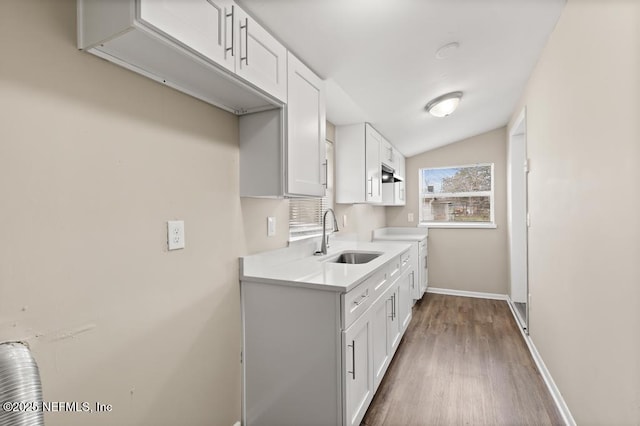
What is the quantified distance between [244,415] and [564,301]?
1.98 metres

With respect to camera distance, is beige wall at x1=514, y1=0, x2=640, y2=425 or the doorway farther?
the doorway

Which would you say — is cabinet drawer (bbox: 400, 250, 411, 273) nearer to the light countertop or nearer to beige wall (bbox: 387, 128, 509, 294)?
the light countertop

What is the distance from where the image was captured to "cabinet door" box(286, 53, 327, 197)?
5.47 ft

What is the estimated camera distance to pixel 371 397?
192 centimetres

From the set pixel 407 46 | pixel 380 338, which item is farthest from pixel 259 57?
pixel 380 338

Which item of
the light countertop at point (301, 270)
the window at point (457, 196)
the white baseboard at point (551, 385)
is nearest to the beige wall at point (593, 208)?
the white baseboard at point (551, 385)

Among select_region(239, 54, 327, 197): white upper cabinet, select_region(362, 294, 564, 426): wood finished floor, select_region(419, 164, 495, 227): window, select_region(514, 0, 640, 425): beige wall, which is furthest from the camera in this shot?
select_region(419, 164, 495, 227): window

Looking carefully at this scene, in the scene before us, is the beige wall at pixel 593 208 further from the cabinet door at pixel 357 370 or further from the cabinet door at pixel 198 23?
the cabinet door at pixel 198 23

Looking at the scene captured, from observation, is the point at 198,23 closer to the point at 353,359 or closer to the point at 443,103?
the point at 353,359

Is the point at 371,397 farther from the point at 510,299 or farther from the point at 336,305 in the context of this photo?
the point at 510,299

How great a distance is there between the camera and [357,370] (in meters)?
1.68

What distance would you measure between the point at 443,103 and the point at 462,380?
2324 mm

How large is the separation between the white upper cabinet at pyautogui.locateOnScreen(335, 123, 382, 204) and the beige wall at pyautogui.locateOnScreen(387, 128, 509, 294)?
1.98 metres

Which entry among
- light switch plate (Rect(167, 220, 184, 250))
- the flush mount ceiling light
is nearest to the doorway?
the flush mount ceiling light
